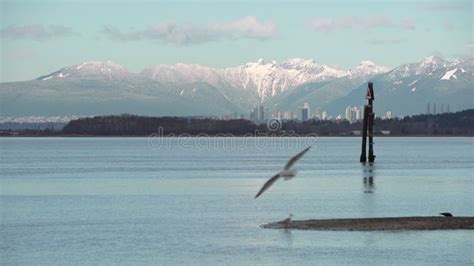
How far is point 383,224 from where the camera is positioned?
42906mm

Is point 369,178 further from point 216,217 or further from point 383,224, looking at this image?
point 383,224

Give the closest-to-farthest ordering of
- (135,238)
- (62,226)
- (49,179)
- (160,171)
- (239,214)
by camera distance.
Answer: (135,238), (62,226), (239,214), (49,179), (160,171)

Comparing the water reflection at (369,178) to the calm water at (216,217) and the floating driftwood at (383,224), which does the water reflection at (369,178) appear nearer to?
the calm water at (216,217)

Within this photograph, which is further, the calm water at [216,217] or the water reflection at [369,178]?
the water reflection at [369,178]

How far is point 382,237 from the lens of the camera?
131ft

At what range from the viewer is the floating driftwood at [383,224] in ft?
139

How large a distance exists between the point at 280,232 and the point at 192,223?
6.00m

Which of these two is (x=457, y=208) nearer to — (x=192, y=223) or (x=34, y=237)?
(x=192, y=223)

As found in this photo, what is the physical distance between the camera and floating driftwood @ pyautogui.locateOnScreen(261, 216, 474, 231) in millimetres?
42250

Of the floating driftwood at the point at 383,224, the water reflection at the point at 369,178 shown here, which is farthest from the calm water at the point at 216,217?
the floating driftwood at the point at 383,224

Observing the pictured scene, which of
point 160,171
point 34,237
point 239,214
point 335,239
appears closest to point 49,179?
point 160,171

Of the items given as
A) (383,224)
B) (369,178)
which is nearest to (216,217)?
(383,224)

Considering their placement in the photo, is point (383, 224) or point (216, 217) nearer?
point (383, 224)

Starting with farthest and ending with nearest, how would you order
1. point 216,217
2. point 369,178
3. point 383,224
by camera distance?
point 369,178 → point 216,217 → point 383,224
